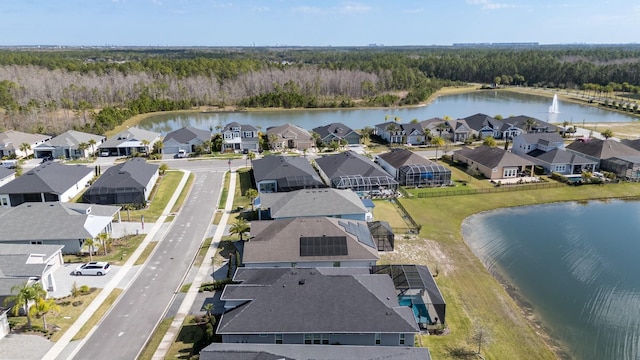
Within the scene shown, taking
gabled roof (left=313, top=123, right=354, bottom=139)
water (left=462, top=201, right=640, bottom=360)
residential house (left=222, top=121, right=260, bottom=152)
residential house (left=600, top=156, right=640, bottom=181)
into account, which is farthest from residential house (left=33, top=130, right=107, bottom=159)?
residential house (left=600, top=156, right=640, bottom=181)

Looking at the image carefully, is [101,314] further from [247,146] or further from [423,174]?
[247,146]

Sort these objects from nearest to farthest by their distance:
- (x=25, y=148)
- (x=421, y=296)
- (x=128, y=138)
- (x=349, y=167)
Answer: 1. (x=421, y=296)
2. (x=349, y=167)
3. (x=25, y=148)
4. (x=128, y=138)

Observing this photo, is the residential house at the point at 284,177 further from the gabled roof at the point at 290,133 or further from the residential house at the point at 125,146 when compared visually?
the residential house at the point at 125,146

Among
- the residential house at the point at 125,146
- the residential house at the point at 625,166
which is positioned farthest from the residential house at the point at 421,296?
the residential house at the point at 125,146

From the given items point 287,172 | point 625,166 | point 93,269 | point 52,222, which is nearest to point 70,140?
point 52,222

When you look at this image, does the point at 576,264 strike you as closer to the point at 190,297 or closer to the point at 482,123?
the point at 190,297

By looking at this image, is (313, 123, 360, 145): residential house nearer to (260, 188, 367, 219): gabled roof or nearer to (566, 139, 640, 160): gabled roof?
(260, 188, 367, 219): gabled roof

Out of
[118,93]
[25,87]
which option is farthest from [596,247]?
[25,87]
